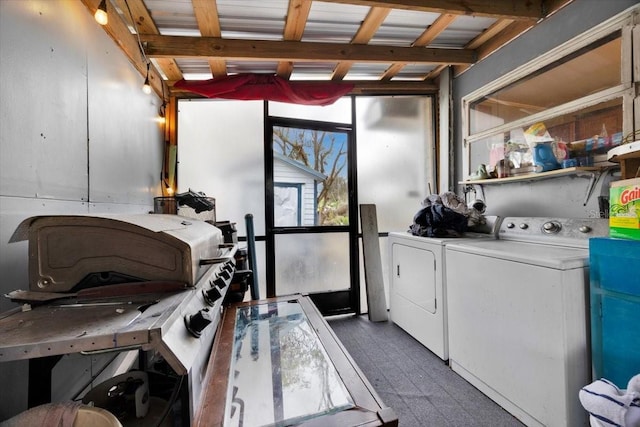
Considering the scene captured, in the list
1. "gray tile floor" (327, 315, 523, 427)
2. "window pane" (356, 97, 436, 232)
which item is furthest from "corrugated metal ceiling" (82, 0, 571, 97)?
"gray tile floor" (327, 315, 523, 427)

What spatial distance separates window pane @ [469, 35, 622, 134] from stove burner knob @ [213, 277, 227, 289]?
8.55 ft

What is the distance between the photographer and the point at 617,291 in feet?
4.10

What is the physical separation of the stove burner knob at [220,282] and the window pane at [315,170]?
1874 millimetres

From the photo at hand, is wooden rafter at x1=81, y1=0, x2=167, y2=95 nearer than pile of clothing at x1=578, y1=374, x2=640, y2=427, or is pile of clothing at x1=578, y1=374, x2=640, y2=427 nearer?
pile of clothing at x1=578, y1=374, x2=640, y2=427

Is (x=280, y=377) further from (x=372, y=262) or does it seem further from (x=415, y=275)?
(x=372, y=262)

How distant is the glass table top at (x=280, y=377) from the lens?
952mm

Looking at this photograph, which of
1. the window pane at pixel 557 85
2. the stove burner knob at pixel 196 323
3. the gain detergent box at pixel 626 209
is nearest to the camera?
the stove burner knob at pixel 196 323

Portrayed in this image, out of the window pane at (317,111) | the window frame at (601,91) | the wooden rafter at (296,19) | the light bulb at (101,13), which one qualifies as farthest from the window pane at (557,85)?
the light bulb at (101,13)

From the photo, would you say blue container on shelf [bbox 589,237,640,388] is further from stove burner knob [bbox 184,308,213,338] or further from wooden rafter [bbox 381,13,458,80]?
wooden rafter [bbox 381,13,458,80]

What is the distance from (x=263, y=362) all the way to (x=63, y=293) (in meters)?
0.83

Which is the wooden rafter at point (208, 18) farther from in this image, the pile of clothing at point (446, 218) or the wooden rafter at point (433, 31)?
the pile of clothing at point (446, 218)

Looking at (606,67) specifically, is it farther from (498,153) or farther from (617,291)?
(617,291)

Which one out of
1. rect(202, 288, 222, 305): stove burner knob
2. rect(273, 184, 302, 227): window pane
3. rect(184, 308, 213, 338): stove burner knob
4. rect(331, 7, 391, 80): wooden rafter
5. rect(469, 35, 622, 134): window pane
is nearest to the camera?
rect(184, 308, 213, 338): stove burner knob

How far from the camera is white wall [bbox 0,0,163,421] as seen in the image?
984 millimetres
